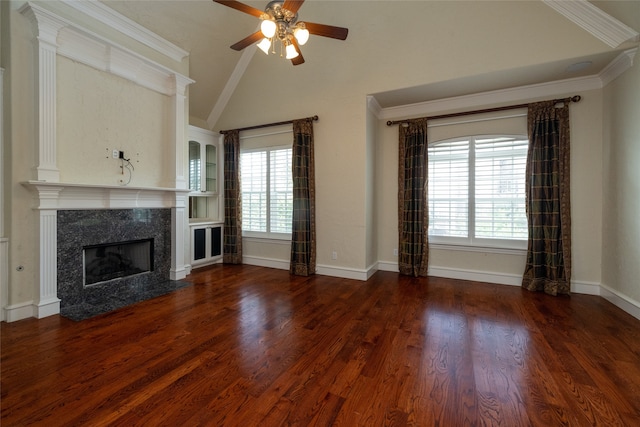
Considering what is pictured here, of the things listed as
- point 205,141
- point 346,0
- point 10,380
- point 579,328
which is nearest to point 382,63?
point 346,0

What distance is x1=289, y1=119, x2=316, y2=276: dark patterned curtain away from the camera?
4.52 metres

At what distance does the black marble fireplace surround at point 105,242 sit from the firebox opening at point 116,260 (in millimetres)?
70

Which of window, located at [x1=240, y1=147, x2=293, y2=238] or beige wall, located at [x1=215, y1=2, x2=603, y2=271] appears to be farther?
window, located at [x1=240, y1=147, x2=293, y2=238]

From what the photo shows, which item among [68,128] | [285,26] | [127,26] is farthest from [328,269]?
[127,26]

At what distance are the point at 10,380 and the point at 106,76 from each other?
10.7 ft

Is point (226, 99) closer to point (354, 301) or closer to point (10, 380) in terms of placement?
point (354, 301)

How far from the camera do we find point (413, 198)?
4355 mm

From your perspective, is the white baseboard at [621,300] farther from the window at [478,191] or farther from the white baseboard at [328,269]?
the white baseboard at [328,269]

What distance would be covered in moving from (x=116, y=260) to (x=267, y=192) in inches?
100

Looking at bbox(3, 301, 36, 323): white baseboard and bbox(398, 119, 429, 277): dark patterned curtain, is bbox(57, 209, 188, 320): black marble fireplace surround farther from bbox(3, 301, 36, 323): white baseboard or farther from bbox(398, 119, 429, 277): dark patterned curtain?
bbox(398, 119, 429, 277): dark patterned curtain

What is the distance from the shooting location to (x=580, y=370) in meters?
1.94

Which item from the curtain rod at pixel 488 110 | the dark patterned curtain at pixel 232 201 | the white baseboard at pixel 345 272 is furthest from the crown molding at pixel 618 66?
the dark patterned curtain at pixel 232 201

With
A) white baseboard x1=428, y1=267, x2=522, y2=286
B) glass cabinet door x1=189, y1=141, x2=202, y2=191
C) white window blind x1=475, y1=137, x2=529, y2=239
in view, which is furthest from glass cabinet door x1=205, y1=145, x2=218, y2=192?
white window blind x1=475, y1=137, x2=529, y2=239

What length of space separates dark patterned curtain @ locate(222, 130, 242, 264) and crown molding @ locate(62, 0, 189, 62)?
62.4 inches
